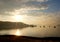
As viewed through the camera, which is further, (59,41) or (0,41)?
(59,41)

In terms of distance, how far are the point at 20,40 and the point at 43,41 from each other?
5.61ft

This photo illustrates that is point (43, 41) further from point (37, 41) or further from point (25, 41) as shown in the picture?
point (25, 41)

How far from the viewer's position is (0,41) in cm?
1105

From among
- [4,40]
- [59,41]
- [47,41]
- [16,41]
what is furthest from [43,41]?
[4,40]

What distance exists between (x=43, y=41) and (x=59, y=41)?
1.22m

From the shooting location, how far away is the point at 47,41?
463 inches

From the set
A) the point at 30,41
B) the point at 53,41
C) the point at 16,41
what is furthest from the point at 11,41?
the point at 53,41

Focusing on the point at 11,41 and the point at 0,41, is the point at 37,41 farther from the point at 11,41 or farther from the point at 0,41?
the point at 0,41

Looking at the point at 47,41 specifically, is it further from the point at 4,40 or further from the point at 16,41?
the point at 4,40

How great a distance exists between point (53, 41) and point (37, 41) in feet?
4.06

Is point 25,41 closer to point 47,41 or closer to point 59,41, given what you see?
point 47,41

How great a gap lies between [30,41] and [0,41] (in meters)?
2.17

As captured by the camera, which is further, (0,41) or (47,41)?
(47,41)

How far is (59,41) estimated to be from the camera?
1177 centimetres
